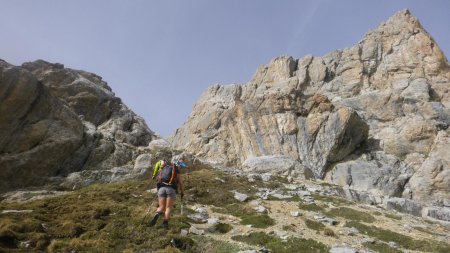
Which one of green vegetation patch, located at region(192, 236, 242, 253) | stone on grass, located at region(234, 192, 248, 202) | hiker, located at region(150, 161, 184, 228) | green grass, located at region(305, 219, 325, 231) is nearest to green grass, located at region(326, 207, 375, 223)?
green grass, located at region(305, 219, 325, 231)

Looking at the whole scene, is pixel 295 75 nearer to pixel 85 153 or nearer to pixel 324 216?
pixel 85 153

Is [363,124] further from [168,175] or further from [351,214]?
[168,175]

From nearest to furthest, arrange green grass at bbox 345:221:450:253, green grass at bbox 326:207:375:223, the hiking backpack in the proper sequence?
the hiking backpack → green grass at bbox 345:221:450:253 → green grass at bbox 326:207:375:223

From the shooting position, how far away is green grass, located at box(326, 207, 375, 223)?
74.3 ft

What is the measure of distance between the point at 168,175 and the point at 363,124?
55183 mm

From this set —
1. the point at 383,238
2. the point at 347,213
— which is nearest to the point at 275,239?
the point at 383,238

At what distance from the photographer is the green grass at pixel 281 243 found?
14398 mm

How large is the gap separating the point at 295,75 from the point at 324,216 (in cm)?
7914

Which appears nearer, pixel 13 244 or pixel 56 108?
pixel 13 244

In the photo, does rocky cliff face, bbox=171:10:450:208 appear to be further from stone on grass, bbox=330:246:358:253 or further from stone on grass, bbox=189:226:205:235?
stone on grass, bbox=189:226:205:235

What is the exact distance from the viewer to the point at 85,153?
40.6 m

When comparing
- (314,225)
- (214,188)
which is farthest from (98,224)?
(214,188)

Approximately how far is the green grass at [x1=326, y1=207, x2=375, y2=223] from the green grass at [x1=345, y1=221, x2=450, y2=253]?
248 cm

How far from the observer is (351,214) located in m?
23.4
